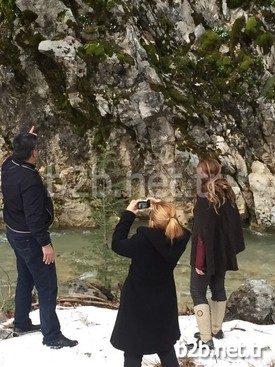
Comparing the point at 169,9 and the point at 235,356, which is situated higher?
the point at 169,9

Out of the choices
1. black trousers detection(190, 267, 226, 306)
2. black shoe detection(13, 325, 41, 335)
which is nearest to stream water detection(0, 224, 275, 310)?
black shoe detection(13, 325, 41, 335)

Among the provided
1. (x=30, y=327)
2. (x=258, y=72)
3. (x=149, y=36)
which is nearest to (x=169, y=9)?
(x=149, y=36)

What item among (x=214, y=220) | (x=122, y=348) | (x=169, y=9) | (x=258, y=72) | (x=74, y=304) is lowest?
(x=74, y=304)

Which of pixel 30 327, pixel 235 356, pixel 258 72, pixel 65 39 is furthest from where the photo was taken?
pixel 258 72

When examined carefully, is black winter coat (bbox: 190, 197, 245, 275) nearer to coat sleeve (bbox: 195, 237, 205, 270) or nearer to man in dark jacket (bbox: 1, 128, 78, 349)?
coat sleeve (bbox: 195, 237, 205, 270)

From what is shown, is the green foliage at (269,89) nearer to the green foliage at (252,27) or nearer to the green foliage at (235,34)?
the green foliage at (235,34)

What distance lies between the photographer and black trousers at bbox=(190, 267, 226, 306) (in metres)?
5.44

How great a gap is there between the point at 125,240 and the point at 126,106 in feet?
42.5

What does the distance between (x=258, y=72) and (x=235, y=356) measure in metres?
15.3

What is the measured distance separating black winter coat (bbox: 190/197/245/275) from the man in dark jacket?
174cm

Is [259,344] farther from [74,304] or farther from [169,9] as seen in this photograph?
[169,9]

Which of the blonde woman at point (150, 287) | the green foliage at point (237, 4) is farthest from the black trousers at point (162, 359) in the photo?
the green foliage at point (237, 4)

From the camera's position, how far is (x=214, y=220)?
5242 mm

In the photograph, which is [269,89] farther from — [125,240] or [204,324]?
[125,240]
